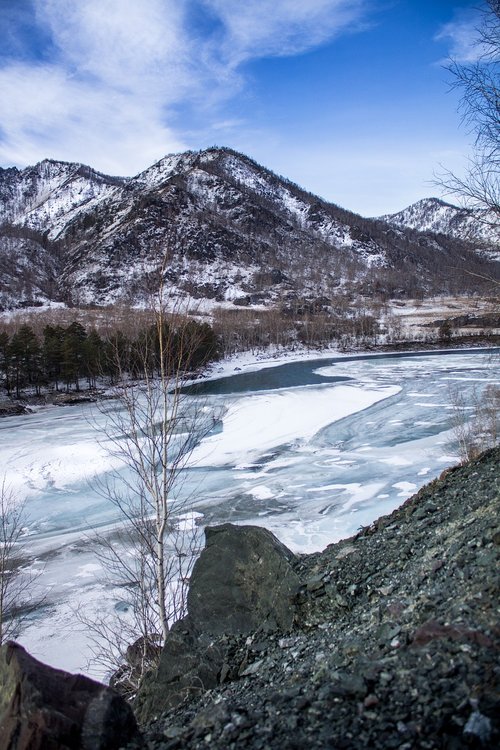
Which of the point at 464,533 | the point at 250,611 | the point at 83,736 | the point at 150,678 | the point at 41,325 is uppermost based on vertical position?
the point at 41,325

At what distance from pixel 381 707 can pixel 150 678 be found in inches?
159

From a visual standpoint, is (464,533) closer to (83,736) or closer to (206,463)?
(83,736)

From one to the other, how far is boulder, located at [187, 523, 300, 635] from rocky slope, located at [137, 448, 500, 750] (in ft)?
0.58

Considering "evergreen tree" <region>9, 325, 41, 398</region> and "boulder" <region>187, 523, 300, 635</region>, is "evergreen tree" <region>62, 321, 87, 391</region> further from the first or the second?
"boulder" <region>187, 523, 300, 635</region>

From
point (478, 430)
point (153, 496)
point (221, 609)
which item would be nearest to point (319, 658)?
point (221, 609)

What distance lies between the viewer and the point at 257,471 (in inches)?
871

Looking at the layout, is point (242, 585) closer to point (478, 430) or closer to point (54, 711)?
point (54, 711)

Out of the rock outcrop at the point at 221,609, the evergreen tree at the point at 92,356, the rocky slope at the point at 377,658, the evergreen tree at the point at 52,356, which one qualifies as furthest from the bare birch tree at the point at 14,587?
the evergreen tree at the point at 52,356

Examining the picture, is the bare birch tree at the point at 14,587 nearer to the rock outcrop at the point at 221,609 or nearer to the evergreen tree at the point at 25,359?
the rock outcrop at the point at 221,609

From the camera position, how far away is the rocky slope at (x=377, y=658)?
2568 millimetres

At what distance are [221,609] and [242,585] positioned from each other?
42 centimetres

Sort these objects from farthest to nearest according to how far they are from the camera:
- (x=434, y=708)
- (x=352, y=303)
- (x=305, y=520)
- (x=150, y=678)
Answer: (x=352, y=303) → (x=305, y=520) → (x=150, y=678) → (x=434, y=708)

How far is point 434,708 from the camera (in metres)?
2.55

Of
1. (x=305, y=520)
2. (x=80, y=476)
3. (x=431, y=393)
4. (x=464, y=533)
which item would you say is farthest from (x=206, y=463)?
(x=431, y=393)
